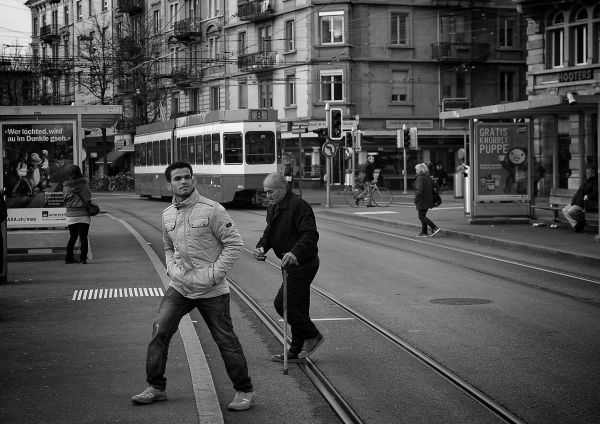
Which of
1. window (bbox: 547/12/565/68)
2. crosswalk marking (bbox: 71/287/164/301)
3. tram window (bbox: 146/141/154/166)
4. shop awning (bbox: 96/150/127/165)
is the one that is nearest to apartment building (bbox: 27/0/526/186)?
tram window (bbox: 146/141/154/166)

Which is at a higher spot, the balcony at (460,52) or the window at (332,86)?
the balcony at (460,52)

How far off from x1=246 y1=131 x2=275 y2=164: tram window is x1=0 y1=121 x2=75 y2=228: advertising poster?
16905 mm

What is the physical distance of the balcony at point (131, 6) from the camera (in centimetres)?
7525

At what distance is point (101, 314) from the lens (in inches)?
470

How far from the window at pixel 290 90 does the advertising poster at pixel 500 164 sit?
3486 cm

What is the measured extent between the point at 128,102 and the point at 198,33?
853 centimetres

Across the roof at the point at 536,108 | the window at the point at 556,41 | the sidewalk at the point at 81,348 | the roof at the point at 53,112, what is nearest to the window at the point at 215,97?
the window at the point at 556,41

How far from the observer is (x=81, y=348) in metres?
9.71

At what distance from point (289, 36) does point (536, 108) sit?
127 feet

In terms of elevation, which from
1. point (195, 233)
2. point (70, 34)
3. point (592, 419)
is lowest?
point (592, 419)

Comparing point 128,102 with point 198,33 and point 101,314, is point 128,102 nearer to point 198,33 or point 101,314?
point 198,33

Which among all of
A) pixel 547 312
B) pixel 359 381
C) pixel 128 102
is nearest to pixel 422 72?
pixel 128 102

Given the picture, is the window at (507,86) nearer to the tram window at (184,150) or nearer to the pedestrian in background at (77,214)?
the tram window at (184,150)

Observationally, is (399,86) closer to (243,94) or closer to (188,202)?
(243,94)
